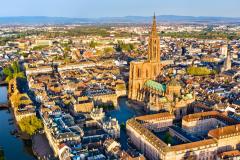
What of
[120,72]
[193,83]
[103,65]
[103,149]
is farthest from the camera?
[103,65]

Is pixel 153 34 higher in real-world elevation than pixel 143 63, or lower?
higher

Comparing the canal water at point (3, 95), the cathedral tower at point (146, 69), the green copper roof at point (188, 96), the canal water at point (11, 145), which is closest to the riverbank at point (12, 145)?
the canal water at point (11, 145)

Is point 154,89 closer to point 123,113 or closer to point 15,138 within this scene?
point 123,113

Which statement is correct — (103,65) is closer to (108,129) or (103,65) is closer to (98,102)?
(98,102)

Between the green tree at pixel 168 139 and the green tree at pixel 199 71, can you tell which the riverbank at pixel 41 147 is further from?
the green tree at pixel 199 71

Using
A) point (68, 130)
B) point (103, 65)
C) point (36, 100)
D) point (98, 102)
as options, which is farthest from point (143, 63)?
point (103, 65)

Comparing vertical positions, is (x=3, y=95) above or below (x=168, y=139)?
below

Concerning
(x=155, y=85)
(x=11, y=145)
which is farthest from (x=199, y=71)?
(x=11, y=145)
